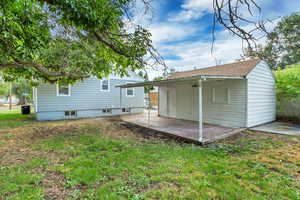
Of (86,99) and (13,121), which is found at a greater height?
(86,99)

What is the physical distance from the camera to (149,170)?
3176mm

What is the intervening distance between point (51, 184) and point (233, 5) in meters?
3.97

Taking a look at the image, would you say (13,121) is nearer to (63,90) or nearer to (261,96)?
(63,90)

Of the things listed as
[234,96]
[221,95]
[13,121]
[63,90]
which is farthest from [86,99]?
[234,96]

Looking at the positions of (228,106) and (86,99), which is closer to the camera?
(228,106)

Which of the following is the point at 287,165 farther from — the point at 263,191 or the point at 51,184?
the point at 51,184

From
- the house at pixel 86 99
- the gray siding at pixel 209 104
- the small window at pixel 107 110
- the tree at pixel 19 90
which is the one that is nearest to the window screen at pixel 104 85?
the house at pixel 86 99

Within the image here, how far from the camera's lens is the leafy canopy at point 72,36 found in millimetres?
3205

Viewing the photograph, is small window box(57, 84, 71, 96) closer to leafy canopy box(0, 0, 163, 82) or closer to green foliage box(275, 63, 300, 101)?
leafy canopy box(0, 0, 163, 82)

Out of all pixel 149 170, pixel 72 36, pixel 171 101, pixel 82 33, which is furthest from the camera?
pixel 171 101

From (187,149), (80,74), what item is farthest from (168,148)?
(80,74)

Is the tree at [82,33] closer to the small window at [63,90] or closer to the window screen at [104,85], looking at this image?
the small window at [63,90]

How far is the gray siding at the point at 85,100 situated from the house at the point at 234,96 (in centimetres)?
424

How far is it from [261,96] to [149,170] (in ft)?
23.4
